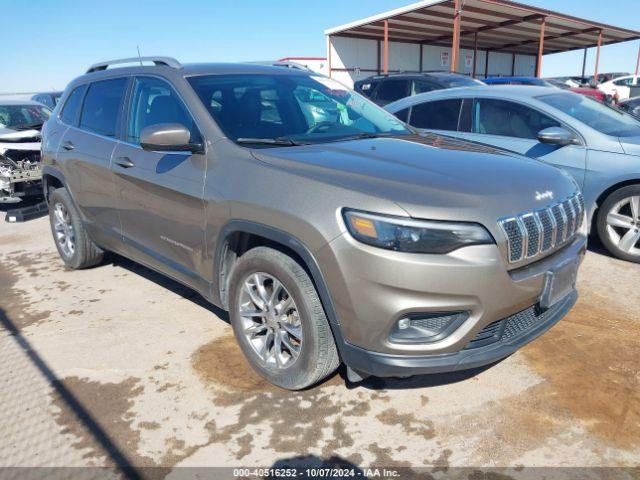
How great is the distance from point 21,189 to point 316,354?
6.53 metres

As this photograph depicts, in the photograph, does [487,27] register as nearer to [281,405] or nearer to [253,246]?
[253,246]

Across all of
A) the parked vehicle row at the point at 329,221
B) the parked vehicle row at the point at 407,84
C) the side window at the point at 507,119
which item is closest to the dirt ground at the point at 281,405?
the parked vehicle row at the point at 329,221

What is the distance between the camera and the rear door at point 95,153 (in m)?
3.87

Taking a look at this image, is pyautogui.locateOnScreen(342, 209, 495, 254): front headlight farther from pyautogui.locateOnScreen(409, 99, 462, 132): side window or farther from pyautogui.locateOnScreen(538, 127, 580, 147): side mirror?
pyautogui.locateOnScreen(409, 99, 462, 132): side window

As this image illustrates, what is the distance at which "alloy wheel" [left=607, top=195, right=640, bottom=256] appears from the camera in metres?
4.56

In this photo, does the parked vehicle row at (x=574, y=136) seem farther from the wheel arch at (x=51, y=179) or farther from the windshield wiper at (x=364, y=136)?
the wheel arch at (x=51, y=179)

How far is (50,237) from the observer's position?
6.32 m

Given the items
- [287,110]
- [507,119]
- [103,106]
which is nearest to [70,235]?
[103,106]

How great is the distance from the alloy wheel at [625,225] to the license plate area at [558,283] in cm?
233

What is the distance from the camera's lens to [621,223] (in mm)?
4629

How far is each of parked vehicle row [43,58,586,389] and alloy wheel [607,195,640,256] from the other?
2.01 meters

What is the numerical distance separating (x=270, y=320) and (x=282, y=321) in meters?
0.10

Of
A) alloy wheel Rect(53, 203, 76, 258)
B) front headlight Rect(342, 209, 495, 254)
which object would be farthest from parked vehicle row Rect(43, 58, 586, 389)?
alloy wheel Rect(53, 203, 76, 258)

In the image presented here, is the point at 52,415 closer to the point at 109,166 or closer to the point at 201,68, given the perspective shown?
the point at 109,166
